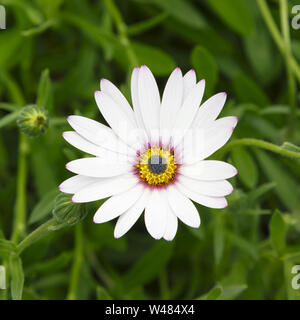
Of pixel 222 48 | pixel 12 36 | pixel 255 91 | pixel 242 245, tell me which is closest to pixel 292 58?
pixel 255 91

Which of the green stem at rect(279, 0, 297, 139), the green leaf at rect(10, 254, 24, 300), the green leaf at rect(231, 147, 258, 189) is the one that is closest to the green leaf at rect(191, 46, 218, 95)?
the green leaf at rect(231, 147, 258, 189)

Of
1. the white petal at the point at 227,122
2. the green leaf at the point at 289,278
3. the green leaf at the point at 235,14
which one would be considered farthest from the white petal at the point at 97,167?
the green leaf at the point at 235,14

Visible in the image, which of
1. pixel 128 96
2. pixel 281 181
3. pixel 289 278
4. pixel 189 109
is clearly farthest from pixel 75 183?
pixel 281 181

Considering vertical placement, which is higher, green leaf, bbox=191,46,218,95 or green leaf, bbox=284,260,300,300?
green leaf, bbox=191,46,218,95

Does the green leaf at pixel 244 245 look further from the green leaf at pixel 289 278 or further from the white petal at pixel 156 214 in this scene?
the white petal at pixel 156 214

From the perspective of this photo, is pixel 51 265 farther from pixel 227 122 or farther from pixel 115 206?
pixel 227 122

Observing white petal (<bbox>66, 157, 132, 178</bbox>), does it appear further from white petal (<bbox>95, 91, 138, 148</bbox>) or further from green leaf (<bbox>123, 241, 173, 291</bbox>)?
green leaf (<bbox>123, 241, 173, 291</bbox>)

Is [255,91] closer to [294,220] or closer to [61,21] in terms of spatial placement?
[294,220]
